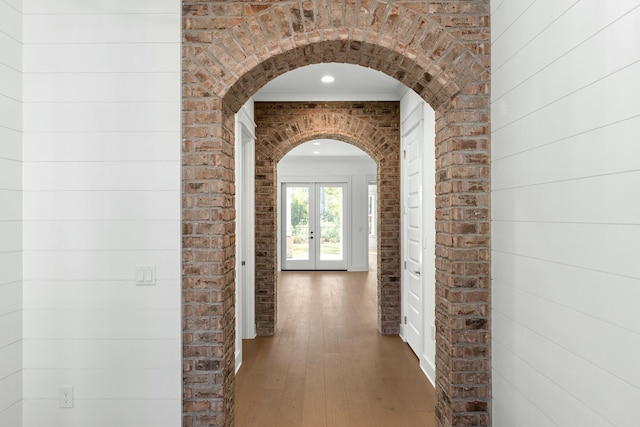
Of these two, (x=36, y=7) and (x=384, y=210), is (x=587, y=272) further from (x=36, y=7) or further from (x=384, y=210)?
(x=384, y=210)

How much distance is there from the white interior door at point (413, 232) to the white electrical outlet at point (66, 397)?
2.74 m

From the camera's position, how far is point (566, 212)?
4.89 feet

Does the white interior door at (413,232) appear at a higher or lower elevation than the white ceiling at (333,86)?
lower

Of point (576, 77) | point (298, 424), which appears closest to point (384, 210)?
point (298, 424)

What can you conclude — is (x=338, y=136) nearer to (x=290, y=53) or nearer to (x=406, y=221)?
(x=406, y=221)

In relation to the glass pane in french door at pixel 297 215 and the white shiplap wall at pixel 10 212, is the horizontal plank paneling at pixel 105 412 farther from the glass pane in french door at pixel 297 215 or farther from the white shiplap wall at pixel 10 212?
the glass pane in french door at pixel 297 215

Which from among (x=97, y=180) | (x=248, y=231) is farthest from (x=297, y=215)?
(x=97, y=180)

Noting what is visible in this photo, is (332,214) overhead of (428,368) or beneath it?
overhead

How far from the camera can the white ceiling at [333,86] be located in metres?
4.04

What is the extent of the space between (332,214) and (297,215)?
2.81 feet

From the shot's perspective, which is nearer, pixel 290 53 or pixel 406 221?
pixel 290 53

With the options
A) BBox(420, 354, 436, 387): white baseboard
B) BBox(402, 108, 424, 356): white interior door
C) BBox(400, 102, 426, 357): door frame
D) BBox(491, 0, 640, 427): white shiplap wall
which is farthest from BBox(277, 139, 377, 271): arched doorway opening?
BBox(491, 0, 640, 427): white shiplap wall

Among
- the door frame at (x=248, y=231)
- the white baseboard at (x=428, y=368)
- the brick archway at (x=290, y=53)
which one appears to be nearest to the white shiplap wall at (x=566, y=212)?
the brick archway at (x=290, y=53)

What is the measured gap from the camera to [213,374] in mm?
2125
